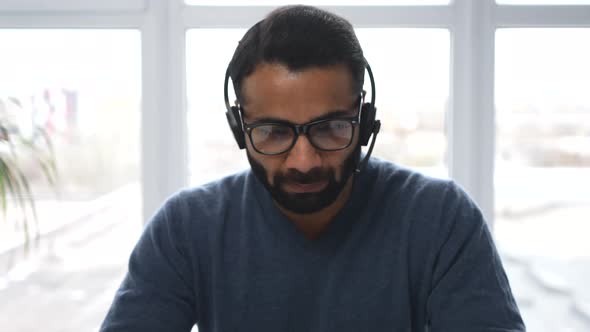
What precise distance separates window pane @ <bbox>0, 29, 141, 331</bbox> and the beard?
1.30 metres

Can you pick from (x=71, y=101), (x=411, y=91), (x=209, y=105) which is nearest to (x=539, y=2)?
(x=411, y=91)

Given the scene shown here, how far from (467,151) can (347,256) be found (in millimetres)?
1219

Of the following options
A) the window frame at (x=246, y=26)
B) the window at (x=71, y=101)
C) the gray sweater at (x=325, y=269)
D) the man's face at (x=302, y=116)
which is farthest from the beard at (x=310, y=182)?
the window at (x=71, y=101)

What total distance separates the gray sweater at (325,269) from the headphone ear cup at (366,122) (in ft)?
0.46

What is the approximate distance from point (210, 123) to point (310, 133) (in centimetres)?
130

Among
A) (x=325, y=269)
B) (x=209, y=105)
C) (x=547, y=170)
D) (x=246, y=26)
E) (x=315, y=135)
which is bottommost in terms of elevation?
(x=325, y=269)

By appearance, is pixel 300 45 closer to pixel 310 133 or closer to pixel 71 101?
pixel 310 133

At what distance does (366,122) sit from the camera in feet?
3.42

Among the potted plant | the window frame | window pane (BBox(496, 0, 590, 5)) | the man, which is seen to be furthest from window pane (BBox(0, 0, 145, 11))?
window pane (BBox(496, 0, 590, 5))

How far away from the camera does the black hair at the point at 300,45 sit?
3.25 feet

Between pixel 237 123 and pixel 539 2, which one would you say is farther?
pixel 539 2

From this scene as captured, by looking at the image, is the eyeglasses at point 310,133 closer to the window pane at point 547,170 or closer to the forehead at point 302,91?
the forehead at point 302,91

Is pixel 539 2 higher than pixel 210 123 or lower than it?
higher

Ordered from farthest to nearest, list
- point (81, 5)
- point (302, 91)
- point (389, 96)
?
point (389, 96) < point (81, 5) < point (302, 91)
